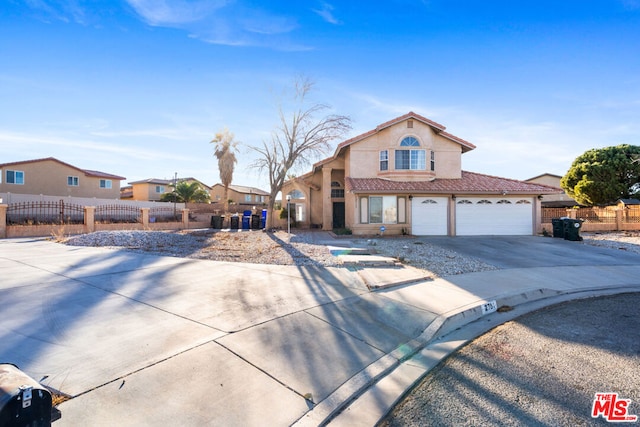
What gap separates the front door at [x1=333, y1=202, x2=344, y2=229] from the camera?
23.4 meters

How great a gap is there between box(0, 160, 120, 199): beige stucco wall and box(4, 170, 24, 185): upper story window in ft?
0.67

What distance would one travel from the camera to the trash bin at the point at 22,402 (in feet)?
5.17

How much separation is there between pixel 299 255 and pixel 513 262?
741 centimetres

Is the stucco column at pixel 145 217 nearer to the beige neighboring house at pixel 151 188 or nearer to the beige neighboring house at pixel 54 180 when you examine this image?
the beige neighboring house at pixel 54 180

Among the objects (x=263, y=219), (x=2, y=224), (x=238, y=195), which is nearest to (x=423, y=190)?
(x=263, y=219)

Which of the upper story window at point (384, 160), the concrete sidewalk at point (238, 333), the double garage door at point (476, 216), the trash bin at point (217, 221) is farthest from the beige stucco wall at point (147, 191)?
the concrete sidewalk at point (238, 333)

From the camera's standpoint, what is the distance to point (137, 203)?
30.2m

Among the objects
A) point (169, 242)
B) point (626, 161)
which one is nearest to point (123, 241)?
point (169, 242)

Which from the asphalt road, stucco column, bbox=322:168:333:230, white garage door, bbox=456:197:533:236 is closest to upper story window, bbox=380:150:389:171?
stucco column, bbox=322:168:333:230

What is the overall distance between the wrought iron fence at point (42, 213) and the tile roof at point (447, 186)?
18.2 metres

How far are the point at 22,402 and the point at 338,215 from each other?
22.0 metres

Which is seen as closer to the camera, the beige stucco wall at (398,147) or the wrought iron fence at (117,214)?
the beige stucco wall at (398,147)

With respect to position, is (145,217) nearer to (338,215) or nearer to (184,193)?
(338,215)

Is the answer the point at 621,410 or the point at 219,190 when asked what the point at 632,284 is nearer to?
the point at 621,410
